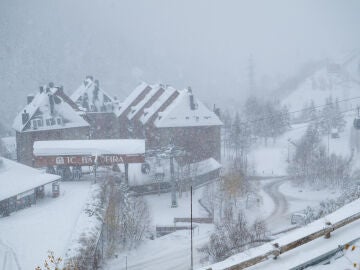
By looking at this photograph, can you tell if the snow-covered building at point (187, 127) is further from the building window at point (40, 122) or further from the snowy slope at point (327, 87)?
the snowy slope at point (327, 87)

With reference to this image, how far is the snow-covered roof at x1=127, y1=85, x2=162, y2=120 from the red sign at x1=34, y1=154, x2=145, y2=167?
20.8 metres

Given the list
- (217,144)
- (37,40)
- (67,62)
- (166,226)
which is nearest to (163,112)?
(217,144)

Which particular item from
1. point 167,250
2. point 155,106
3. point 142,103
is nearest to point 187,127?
point 155,106

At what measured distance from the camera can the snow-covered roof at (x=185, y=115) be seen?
165 ft

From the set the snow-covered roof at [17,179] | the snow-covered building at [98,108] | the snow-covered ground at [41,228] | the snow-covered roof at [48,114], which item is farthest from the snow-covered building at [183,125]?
the snow-covered ground at [41,228]

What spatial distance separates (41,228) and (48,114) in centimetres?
2635

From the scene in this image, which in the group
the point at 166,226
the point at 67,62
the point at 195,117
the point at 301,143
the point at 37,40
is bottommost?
the point at 166,226

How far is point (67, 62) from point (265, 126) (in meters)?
114

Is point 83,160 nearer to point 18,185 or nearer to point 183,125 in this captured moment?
point 18,185

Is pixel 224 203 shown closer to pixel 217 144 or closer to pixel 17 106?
pixel 217 144

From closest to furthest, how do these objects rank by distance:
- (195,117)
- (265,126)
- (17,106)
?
(195,117) < (265,126) < (17,106)

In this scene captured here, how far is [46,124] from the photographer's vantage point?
4847 cm

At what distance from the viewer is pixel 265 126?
72.6 meters

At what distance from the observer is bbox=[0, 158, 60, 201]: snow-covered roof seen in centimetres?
2837
